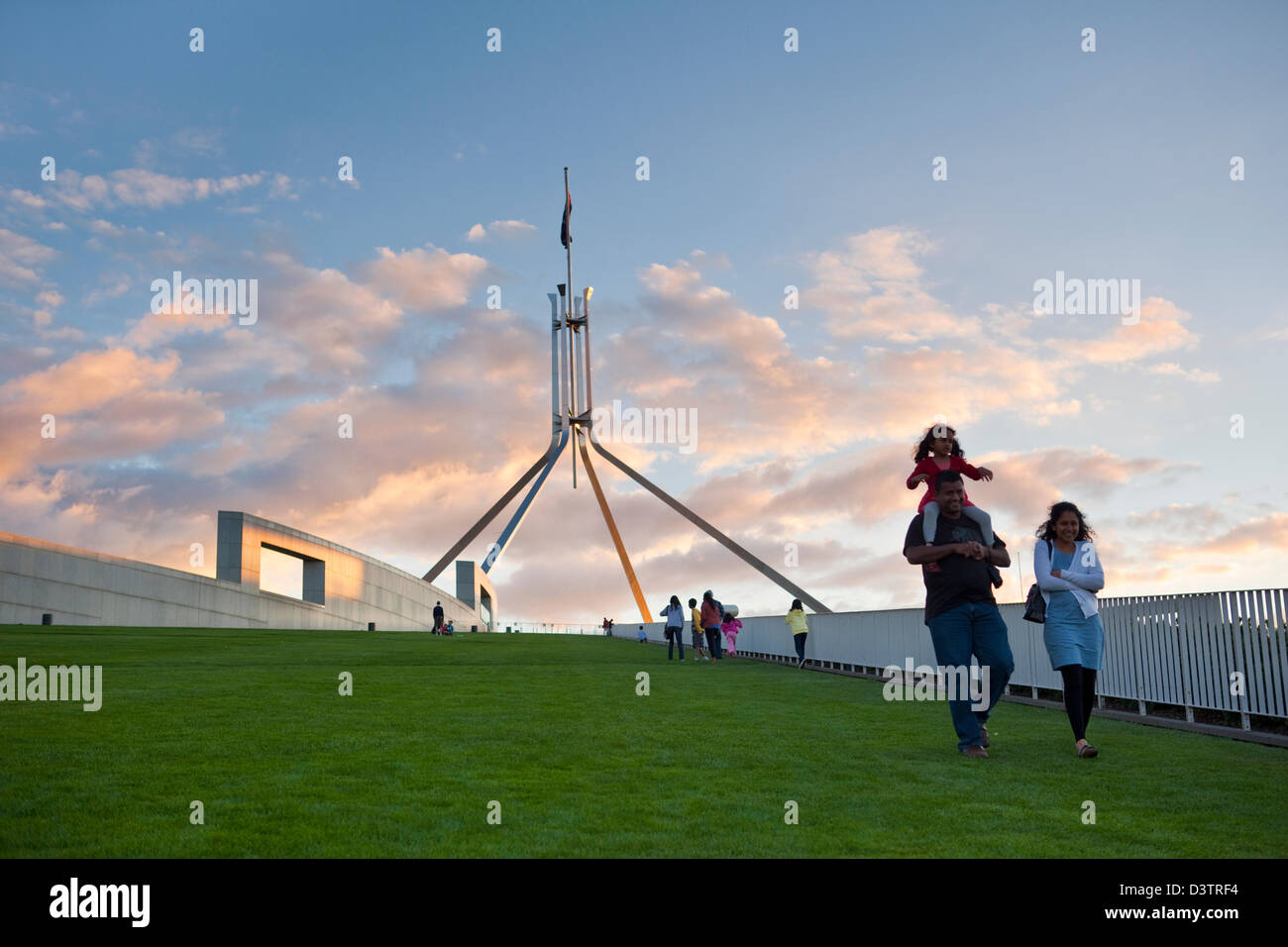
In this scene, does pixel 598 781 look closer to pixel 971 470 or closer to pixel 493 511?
pixel 971 470

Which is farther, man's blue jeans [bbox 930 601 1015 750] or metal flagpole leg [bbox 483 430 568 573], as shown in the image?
metal flagpole leg [bbox 483 430 568 573]

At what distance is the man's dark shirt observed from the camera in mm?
7113

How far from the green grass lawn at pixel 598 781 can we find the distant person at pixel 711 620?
12264 millimetres

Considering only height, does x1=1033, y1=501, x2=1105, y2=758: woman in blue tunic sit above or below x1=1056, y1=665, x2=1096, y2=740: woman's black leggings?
above

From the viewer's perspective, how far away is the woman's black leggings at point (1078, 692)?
7043 millimetres

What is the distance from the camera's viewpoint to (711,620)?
23.8m

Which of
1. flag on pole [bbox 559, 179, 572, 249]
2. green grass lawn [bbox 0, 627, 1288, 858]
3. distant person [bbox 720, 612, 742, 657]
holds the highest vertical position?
flag on pole [bbox 559, 179, 572, 249]

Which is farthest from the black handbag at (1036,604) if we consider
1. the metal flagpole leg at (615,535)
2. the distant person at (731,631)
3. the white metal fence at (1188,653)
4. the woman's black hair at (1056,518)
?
the metal flagpole leg at (615,535)

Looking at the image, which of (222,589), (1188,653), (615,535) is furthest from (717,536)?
(1188,653)

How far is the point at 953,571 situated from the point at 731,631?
22768 millimetres

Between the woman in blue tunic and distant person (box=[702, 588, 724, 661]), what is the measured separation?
16.3 meters

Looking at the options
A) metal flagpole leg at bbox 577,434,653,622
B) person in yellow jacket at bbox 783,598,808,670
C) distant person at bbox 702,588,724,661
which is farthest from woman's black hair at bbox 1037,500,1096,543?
metal flagpole leg at bbox 577,434,653,622

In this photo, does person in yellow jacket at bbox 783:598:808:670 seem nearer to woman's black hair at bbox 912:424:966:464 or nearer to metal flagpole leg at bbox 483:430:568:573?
woman's black hair at bbox 912:424:966:464
